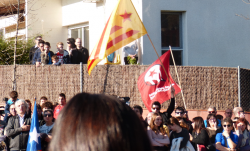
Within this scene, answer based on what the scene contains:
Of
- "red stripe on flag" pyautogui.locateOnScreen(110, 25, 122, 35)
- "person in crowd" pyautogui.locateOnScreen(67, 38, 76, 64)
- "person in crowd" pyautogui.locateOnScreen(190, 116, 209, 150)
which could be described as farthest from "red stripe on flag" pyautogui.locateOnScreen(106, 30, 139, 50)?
"person in crowd" pyautogui.locateOnScreen(67, 38, 76, 64)

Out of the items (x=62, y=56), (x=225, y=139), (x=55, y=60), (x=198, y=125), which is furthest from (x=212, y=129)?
(x=62, y=56)

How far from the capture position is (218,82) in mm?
9930

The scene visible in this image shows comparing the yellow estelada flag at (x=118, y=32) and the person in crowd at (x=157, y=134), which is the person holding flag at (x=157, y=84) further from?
the person in crowd at (x=157, y=134)

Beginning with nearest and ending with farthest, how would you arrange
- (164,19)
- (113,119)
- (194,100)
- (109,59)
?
1. (113,119)
2. (194,100)
3. (109,59)
4. (164,19)

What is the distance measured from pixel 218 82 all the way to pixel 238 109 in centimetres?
165

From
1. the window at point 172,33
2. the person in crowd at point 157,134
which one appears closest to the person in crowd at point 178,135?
the person in crowd at point 157,134

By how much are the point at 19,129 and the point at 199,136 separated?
129 inches

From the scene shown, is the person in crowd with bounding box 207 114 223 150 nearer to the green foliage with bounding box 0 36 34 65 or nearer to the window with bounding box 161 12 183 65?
the window with bounding box 161 12 183 65

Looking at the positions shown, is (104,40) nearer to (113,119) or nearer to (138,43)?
(138,43)

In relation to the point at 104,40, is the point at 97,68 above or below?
below

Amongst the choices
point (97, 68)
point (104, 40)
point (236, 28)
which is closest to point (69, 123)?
point (104, 40)

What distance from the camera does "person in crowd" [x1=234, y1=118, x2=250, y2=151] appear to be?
22.1ft

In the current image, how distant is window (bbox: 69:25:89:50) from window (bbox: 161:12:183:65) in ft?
13.0

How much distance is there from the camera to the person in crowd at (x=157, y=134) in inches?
240
